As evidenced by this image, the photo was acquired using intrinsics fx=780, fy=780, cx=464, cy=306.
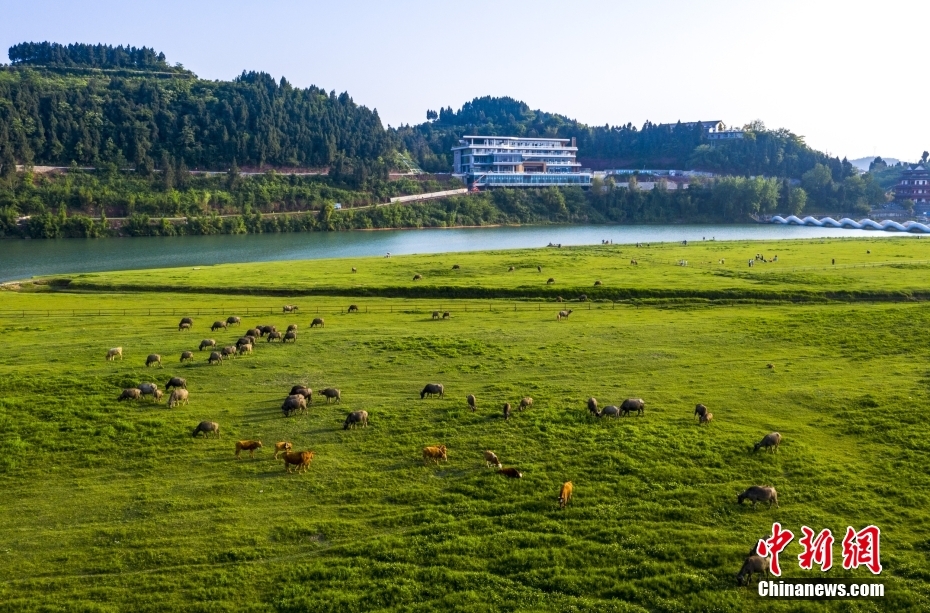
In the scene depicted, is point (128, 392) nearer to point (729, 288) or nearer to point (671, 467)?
point (671, 467)

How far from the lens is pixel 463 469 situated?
2497 cm

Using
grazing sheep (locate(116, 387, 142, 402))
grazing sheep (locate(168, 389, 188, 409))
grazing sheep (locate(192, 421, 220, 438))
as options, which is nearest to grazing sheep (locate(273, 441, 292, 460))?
grazing sheep (locate(192, 421, 220, 438))

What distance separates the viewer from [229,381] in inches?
1373

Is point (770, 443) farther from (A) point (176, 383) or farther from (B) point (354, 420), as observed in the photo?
(A) point (176, 383)

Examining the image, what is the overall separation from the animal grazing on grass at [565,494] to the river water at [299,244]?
7514 centimetres

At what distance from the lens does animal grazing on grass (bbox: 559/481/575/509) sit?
73.0 feet

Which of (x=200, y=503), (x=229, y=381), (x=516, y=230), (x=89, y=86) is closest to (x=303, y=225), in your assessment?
(x=516, y=230)

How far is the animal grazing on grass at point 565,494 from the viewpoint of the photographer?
876 inches

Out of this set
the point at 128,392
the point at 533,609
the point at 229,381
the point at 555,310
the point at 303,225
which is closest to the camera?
the point at 533,609

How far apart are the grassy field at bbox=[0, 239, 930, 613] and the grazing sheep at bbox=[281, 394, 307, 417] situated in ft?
1.57

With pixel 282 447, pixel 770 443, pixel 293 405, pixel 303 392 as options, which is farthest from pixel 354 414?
pixel 770 443

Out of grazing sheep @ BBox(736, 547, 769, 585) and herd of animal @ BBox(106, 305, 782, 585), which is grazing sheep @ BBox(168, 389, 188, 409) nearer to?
herd of animal @ BBox(106, 305, 782, 585)

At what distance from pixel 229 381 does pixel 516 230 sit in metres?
138

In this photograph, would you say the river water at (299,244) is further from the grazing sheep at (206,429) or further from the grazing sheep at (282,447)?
the grazing sheep at (282,447)
